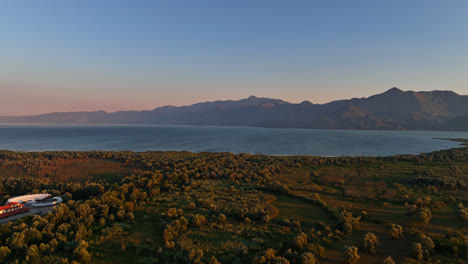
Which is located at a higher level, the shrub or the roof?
the shrub

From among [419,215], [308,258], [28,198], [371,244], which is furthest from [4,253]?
[419,215]

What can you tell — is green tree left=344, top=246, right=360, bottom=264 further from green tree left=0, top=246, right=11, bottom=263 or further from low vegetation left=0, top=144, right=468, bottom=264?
green tree left=0, top=246, right=11, bottom=263

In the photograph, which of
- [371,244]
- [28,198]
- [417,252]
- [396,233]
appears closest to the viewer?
[417,252]

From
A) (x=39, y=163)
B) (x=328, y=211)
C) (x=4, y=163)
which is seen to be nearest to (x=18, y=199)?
(x=39, y=163)

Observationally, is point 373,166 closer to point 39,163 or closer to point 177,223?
point 177,223

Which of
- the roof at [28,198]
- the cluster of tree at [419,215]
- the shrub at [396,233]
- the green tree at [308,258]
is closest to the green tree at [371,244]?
the shrub at [396,233]

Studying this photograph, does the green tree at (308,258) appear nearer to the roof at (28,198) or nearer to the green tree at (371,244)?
the green tree at (371,244)

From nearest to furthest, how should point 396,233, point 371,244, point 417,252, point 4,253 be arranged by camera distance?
point 4,253 < point 417,252 < point 371,244 < point 396,233

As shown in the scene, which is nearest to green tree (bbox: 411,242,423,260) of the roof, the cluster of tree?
the cluster of tree

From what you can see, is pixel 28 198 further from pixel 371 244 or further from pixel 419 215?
pixel 419 215

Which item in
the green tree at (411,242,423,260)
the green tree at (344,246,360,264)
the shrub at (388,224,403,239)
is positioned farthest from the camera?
the shrub at (388,224,403,239)

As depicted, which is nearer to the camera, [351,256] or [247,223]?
[351,256]
